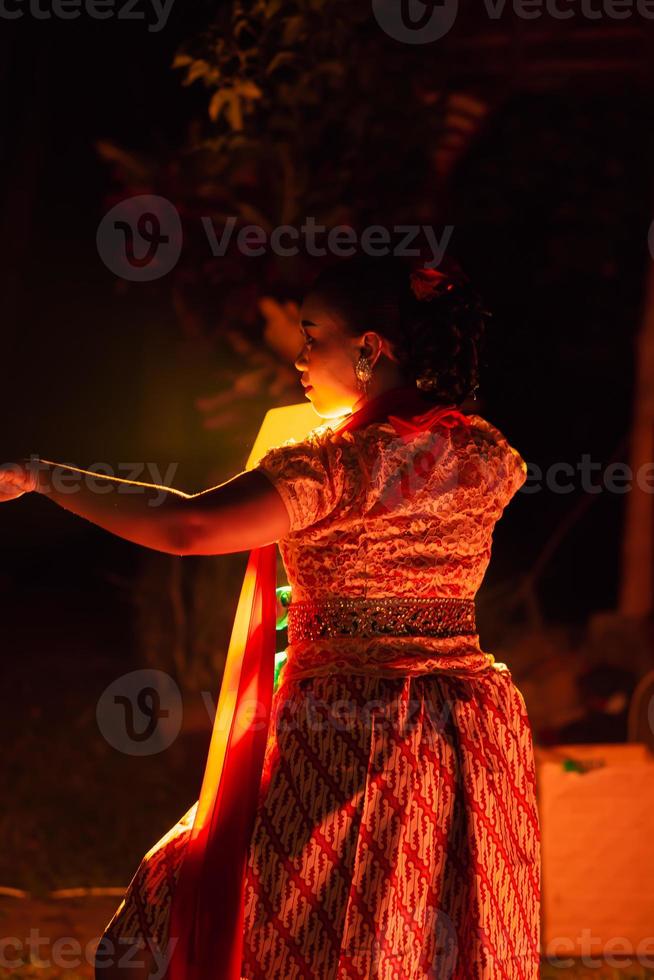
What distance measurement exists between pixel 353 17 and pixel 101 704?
388 cm

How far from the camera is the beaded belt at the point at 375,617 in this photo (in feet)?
7.27

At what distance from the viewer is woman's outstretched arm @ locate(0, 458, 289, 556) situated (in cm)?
206

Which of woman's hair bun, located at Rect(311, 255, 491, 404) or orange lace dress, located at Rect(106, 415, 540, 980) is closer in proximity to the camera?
orange lace dress, located at Rect(106, 415, 540, 980)

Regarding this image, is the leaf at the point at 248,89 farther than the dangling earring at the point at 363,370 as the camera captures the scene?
Yes

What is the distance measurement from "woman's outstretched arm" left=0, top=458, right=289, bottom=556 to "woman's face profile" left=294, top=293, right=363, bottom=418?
29cm

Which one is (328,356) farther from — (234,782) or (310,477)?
(234,782)

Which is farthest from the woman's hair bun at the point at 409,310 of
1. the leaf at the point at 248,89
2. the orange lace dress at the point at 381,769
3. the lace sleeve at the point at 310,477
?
the leaf at the point at 248,89

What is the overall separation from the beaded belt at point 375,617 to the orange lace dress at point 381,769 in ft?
0.04

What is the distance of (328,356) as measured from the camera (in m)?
2.30

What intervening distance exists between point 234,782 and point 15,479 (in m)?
0.61

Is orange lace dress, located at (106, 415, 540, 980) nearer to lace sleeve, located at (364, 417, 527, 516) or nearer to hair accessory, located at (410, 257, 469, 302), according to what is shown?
lace sleeve, located at (364, 417, 527, 516)

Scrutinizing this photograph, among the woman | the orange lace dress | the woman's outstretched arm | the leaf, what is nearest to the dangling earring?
the woman

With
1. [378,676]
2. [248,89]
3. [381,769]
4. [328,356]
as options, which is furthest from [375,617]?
[248,89]

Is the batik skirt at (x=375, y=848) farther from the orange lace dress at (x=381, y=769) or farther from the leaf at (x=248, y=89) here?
the leaf at (x=248, y=89)
